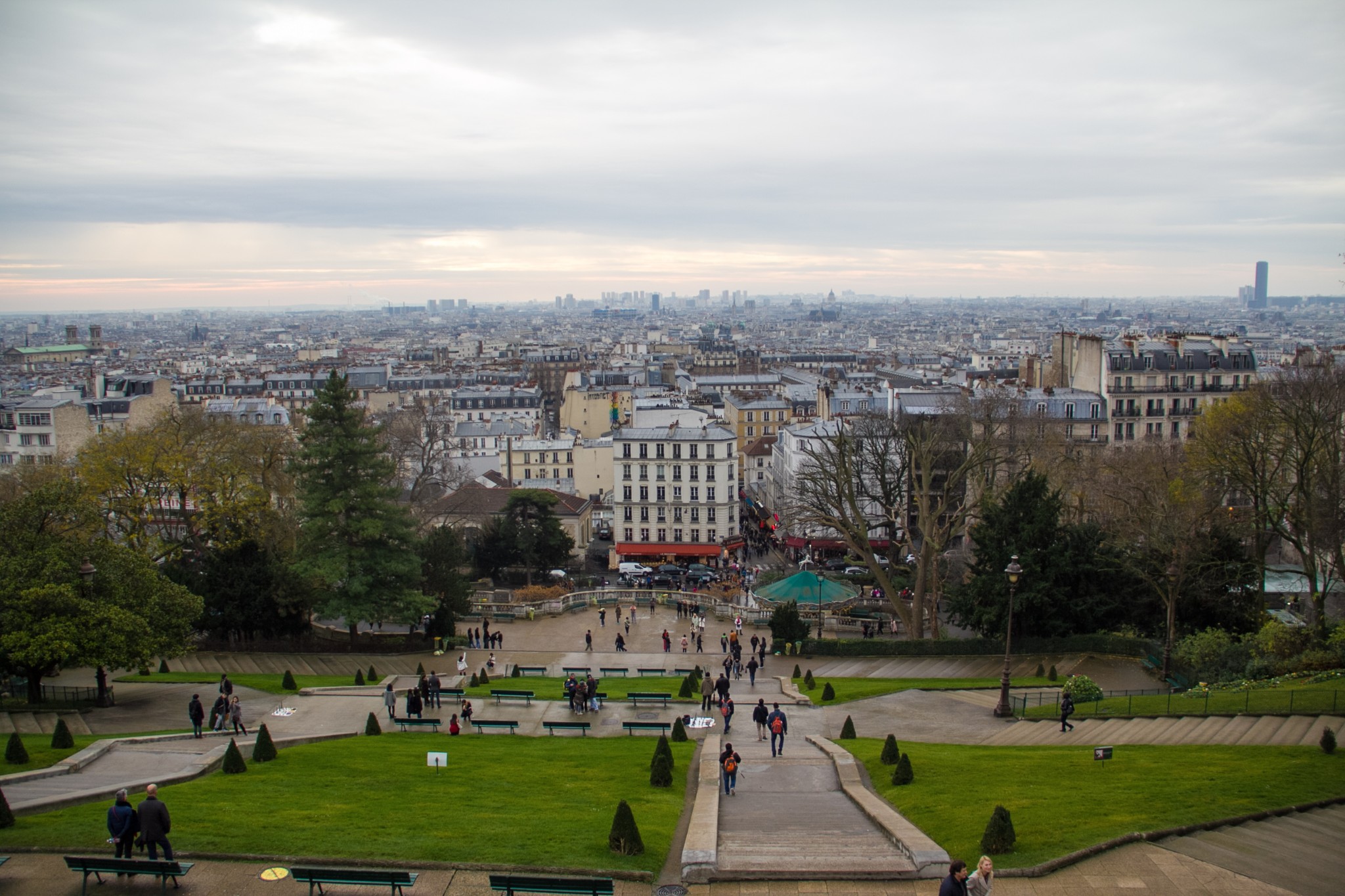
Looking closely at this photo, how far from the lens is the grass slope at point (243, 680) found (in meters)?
34.3

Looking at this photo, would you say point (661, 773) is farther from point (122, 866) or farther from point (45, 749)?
point (45, 749)

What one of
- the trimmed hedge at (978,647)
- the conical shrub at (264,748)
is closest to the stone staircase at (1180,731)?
the trimmed hedge at (978,647)

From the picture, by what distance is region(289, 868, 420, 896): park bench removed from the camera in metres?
14.9

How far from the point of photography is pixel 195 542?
158ft

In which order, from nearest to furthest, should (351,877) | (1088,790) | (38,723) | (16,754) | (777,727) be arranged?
(351,877) < (1088,790) < (16,754) < (777,727) < (38,723)

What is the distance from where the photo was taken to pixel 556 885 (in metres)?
15.0

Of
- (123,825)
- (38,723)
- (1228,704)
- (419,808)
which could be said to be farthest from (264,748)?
(1228,704)

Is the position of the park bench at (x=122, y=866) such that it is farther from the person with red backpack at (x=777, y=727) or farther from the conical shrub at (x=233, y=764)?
the person with red backpack at (x=777, y=727)

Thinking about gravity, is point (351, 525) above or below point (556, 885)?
above

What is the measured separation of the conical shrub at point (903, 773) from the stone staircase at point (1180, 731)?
5.70m

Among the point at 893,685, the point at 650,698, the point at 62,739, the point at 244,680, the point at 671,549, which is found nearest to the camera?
the point at 62,739

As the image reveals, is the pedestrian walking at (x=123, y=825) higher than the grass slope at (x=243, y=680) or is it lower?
higher

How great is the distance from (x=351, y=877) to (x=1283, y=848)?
14.2 metres

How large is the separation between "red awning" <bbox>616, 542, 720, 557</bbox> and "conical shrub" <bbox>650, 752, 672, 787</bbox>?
4777cm
